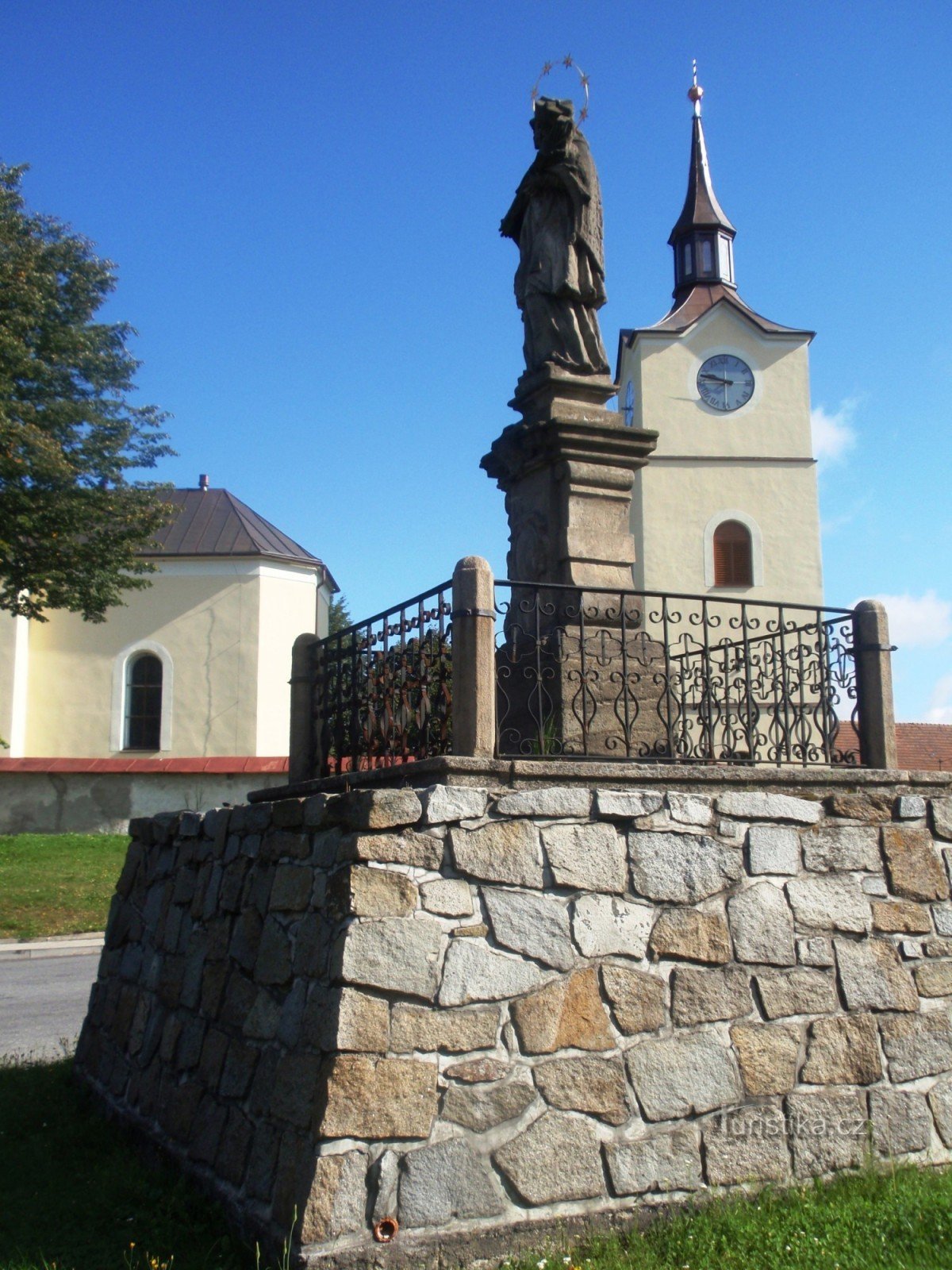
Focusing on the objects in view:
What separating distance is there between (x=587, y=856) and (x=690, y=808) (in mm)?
626

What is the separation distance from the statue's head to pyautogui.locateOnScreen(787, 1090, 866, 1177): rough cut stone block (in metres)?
5.84

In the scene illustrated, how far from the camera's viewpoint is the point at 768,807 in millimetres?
5930

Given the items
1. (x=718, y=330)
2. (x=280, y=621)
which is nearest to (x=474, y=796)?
(x=280, y=621)

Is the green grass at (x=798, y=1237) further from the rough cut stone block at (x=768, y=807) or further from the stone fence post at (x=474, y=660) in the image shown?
the stone fence post at (x=474, y=660)

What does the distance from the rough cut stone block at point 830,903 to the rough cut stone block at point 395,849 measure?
6.23 ft

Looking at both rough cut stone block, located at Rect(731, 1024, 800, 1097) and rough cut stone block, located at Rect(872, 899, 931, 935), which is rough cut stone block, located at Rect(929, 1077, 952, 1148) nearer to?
rough cut stone block, located at Rect(872, 899, 931, 935)

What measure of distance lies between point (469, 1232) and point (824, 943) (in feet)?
7.33

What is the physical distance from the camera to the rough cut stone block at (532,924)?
204 inches

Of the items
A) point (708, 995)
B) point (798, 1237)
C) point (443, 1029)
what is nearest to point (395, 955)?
point (443, 1029)

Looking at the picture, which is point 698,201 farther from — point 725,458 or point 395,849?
point 395,849

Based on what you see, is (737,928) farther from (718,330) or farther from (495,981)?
(718,330)

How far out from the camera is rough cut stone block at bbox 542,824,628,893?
5.36 m

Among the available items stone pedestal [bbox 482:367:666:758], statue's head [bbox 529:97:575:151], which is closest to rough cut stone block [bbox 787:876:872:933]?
stone pedestal [bbox 482:367:666:758]

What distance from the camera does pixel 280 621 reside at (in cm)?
2642
